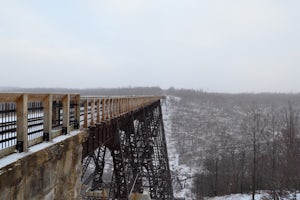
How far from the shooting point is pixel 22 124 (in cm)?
339

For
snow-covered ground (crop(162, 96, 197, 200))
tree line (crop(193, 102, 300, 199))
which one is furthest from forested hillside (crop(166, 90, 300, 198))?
snow-covered ground (crop(162, 96, 197, 200))

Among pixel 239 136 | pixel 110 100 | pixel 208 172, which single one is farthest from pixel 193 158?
pixel 110 100

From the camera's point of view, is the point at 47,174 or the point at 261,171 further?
the point at 261,171

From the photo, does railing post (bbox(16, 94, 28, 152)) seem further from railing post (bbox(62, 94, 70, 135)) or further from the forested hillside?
the forested hillside

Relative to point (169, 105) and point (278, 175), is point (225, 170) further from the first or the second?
point (169, 105)

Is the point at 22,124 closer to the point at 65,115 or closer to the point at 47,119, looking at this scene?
the point at 47,119

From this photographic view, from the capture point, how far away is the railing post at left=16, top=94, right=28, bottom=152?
11.0ft

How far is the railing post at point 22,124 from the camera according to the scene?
11.0 ft

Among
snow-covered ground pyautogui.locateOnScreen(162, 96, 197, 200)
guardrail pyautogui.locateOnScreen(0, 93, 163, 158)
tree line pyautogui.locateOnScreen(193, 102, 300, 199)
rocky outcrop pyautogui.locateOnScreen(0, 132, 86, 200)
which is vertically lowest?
snow-covered ground pyautogui.locateOnScreen(162, 96, 197, 200)

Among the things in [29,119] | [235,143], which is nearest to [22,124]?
[29,119]

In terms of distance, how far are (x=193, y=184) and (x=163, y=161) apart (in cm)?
3003

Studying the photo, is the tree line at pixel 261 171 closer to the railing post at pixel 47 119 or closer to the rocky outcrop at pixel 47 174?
the rocky outcrop at pixel 47 174

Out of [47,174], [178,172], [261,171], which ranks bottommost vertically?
[178,172]

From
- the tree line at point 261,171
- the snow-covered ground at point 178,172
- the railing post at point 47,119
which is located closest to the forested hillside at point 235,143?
the tree line at point 261,171
